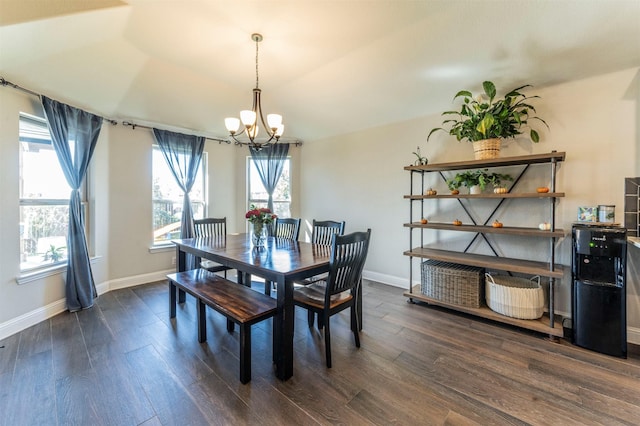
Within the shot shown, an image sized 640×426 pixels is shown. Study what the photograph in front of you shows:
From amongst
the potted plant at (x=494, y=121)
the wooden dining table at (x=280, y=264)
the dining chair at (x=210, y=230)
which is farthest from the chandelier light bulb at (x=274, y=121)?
the potted plant at (x=494, y=121)

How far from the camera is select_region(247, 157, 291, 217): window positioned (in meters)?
5.00

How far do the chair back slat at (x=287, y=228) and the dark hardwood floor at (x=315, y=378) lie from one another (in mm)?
1204

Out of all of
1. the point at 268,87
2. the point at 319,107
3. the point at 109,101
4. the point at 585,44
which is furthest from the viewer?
the point at 319,107

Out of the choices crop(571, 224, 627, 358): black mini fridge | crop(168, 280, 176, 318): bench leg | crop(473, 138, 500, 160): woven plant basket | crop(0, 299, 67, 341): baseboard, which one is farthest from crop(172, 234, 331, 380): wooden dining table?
crop(571, 224, 627, 358): black mini fridge

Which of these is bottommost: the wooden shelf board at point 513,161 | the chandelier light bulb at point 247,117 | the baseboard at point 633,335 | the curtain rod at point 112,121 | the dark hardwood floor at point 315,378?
the dark hardwood floor at point 315,378

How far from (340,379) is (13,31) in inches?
142

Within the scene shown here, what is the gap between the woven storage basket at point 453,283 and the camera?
2801mm

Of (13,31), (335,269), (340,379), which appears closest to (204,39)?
(13,31)

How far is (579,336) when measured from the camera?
2.27 m

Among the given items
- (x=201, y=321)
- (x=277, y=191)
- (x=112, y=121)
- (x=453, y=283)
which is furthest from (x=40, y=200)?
(x=453, y=283)

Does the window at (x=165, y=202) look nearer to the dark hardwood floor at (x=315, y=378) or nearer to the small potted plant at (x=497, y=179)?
the dark hardwood floor at (x=315, y=378)

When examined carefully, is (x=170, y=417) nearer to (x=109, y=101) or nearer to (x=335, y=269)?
(x=335, y=269)

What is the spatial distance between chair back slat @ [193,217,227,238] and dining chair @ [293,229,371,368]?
5.80ft

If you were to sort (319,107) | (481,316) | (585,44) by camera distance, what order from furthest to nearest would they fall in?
1. (319,107)
2. (481,316)
3. (585,44)
